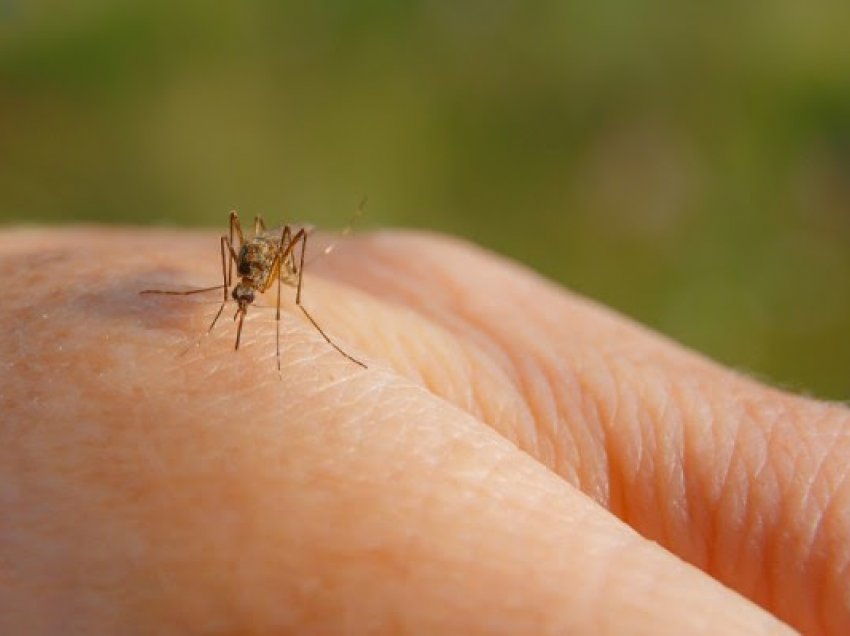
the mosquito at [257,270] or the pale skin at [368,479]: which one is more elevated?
the mosquito at [257,270]

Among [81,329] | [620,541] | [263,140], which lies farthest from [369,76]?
[620,541]

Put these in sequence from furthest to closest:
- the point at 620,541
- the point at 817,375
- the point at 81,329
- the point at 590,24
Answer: the point at 590,24 < the point at 817,375 < the point at 81,329 < the point at 620,541

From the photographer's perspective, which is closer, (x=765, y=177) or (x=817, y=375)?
(x=817, y=375)

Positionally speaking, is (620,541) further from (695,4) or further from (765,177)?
(695,4)

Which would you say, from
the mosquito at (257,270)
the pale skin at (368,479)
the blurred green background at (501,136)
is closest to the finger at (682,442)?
the pale skin at (368,479)

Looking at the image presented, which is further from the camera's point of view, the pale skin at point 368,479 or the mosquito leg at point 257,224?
the mosquito leg at point 257,224

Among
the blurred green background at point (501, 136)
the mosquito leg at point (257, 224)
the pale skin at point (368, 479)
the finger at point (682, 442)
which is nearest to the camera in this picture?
the pale skin at point (368, 479)

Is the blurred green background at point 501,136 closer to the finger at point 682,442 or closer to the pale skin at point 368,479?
the finger at point 682,442
